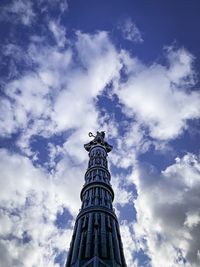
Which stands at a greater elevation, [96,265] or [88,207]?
[88,207]

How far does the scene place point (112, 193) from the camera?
48.0 meters

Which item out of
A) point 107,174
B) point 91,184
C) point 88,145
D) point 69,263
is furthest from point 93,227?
point 88,145

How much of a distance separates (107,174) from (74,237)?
17.4 m

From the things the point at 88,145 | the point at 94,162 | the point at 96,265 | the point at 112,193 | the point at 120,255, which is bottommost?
the point at 96,265

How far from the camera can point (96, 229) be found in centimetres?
3622

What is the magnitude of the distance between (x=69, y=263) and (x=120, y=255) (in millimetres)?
6573

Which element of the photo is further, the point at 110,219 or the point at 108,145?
the point at 108,145

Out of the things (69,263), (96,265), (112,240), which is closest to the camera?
(96,265)

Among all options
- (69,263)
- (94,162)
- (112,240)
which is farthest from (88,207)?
(94,162)

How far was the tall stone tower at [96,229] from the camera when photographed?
32.2 m

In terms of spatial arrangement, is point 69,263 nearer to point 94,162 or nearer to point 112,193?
point 112,193

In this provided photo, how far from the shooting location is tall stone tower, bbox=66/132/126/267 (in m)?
32.2

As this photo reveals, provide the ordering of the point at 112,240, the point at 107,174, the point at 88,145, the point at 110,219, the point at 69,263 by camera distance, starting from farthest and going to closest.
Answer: the point at 88,145, the point at 107,174, the point at 110,219, the point at 112,240, the point at 69,263

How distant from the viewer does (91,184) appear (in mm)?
47125
